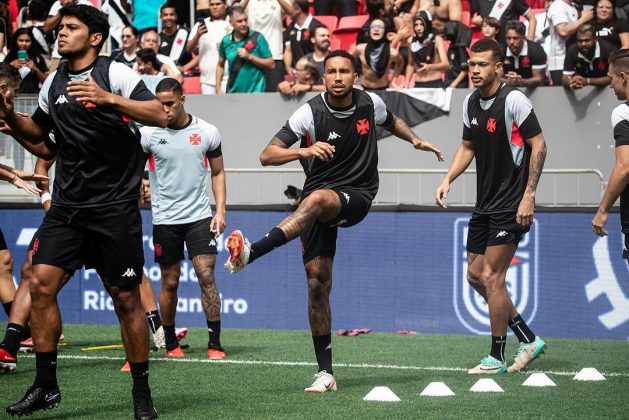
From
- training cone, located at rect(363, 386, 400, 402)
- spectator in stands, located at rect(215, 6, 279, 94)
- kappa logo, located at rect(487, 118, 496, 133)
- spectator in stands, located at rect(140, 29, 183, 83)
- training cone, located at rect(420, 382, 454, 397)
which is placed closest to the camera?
training cone, located at rect(363, 386, 400, 402)

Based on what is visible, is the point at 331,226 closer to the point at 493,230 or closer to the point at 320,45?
the point at 493,230

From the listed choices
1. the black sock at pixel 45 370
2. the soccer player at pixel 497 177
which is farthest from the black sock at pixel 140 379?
the soccer player at pixel 497 177

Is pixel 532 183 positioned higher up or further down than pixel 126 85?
further down

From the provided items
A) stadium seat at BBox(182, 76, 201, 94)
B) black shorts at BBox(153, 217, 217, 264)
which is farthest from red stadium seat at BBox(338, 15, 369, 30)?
black shorts at BBox(153, 217, 217, 264)

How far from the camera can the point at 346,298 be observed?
14227 millimetres

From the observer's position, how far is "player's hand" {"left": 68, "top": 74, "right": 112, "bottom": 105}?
22.5 ft

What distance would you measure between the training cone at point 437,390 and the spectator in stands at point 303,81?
25.6 ft

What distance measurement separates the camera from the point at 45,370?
292 inches

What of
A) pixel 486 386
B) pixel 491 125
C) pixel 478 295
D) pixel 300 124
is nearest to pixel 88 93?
pixel 300 124

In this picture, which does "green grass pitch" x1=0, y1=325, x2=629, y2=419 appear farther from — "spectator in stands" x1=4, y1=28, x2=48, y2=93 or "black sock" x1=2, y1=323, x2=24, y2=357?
"spectator in stands" x1=4, y1=28, x2=48, y2=93

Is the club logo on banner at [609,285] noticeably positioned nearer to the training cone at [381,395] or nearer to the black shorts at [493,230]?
the black shorts at [493,230]

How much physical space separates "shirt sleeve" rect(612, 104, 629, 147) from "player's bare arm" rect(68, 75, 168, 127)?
385 centimetres

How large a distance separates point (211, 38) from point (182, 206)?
22.7ft

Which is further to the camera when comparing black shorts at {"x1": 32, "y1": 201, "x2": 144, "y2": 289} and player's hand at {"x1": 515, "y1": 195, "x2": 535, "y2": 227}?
player's hand at {"x1": 515, "y1": 195, "x2": 535, "y2": 227}
